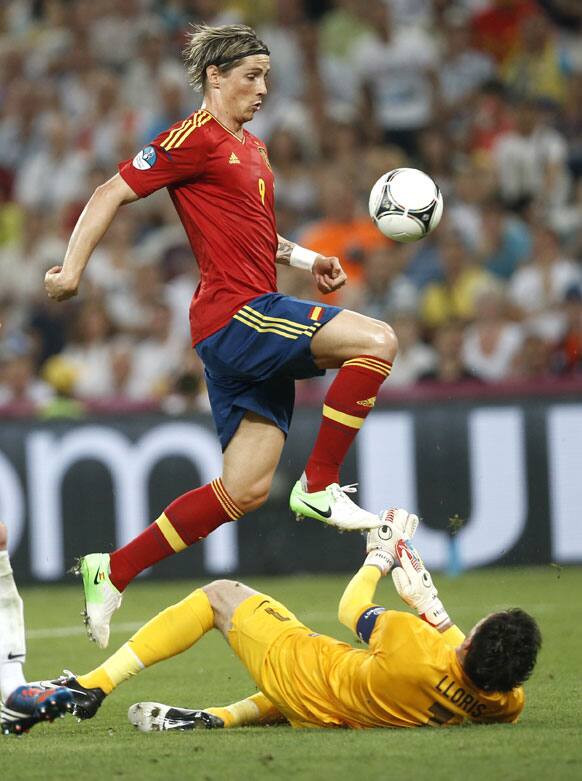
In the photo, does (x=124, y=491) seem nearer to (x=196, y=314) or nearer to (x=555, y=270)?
(x=555, y=270)

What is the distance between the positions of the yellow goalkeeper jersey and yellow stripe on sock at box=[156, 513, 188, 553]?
912mm

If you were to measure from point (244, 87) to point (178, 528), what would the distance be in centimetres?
190

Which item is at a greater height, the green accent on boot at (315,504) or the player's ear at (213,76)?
the player's ear at (213,76)

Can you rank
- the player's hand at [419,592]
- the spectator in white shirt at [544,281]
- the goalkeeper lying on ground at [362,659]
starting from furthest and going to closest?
1. the spectator in white shirt at [544,281]
2. the player's hand at [419,592]
3. the goalkeeper lying on ground at [362,659]

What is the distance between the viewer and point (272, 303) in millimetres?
6273

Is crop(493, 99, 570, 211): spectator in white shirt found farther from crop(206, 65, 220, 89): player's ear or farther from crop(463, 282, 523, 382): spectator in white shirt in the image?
crop(206, 65, 220, 89): player's ear

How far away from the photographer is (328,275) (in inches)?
270

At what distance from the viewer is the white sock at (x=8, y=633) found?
18.6 ft

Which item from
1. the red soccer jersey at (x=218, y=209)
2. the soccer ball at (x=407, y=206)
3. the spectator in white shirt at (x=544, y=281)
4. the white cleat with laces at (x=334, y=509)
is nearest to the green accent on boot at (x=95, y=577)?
the white cleat with laces at (x=334, y=509)

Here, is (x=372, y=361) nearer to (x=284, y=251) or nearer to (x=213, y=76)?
(x=284, y=251)

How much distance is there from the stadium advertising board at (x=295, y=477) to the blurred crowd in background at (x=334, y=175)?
0.37 metres

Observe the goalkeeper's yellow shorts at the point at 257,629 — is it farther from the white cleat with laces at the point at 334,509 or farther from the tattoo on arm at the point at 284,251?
the tattoo on arm at the point at 284,251

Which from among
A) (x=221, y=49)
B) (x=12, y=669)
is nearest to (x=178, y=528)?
(x=12, y=669)

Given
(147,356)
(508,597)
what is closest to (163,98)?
(147,356)
